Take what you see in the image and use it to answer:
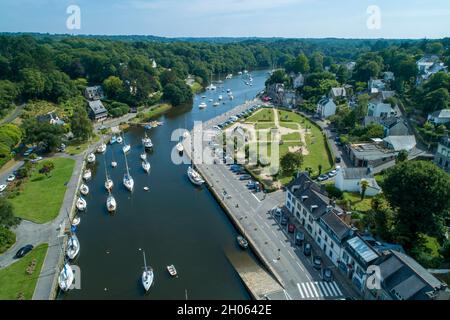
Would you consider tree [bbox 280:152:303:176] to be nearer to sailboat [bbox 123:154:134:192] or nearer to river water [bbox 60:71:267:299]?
river water [bbox 60:71:267:299]

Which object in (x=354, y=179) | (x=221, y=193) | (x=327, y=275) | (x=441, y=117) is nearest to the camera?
(x=327, y=275)

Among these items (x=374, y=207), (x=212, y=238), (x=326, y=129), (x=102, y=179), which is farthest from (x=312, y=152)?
(x=102, y=179)

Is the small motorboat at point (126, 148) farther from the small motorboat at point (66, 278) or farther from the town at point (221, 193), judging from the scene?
the small motorboat at point (66, 278)

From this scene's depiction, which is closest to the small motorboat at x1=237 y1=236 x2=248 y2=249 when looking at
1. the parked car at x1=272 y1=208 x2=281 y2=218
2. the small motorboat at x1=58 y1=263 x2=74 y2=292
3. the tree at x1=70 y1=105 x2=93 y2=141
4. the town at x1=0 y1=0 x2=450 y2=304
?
the town at x1=0 y1=0 x2=450 y2=304

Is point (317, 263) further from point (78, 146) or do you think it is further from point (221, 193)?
point (78, 146)

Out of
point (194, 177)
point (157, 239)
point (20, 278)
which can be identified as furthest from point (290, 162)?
point (20, 278)
